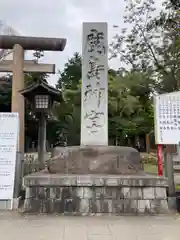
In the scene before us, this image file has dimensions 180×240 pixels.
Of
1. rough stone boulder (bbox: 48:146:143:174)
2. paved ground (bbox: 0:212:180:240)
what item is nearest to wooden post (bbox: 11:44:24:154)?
rough stone boulder (bbox: 48:146:143:174)

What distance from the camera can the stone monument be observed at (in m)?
5.86

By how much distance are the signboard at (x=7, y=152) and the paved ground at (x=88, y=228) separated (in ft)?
2.19

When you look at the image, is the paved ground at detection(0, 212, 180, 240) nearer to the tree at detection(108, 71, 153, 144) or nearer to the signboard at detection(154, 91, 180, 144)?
the signboard at detection(154, 91, 180, 144)

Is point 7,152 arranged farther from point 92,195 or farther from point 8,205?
point 92,195

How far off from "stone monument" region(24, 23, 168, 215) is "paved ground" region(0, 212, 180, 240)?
34 cm

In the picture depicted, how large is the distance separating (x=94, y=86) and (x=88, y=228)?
3633 millimetres

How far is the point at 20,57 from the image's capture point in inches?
377

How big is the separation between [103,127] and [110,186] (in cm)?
177

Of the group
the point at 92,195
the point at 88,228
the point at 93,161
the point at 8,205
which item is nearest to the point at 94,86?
the point at 93,161

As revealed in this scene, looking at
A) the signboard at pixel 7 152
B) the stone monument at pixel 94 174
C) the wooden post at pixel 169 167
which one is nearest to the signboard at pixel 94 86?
the stone monument at pixel 94 174

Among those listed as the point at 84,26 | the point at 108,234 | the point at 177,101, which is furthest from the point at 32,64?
the point at 108,234

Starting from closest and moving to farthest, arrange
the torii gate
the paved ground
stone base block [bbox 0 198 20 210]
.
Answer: the paved ground, stone base block [bbox 0 198 20 210], the torii gate

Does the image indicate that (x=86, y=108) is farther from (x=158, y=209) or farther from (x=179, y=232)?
(x=179, y=232)

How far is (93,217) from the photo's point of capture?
5582 mm
